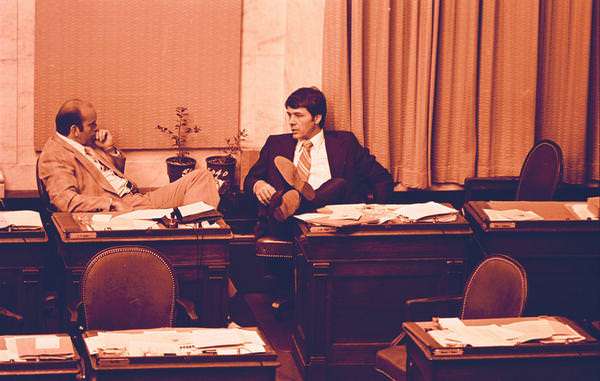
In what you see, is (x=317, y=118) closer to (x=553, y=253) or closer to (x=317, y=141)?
(x=317, y=141)

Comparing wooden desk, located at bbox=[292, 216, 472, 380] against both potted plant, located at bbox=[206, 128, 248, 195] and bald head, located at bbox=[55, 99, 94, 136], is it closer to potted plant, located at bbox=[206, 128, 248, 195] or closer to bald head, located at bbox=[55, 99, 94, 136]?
potted plant, located at bbox=[206, 128, 248, 195]

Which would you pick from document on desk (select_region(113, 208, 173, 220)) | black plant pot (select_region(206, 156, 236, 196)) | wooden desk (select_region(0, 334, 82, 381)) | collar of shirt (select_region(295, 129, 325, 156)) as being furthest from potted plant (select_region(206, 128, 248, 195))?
wooden desk (select_region(0, 334, 82, 381))

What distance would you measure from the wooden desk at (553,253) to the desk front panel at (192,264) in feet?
4.68

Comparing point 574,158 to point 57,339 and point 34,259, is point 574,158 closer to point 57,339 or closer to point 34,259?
point 34,259

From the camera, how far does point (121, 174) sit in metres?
6.61

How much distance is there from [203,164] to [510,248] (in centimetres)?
230

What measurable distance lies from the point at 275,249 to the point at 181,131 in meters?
1.34

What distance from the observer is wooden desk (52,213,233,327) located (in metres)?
5.33

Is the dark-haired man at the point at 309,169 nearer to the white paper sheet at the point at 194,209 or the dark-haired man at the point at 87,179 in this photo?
the dark-haired man at the point at 87,179

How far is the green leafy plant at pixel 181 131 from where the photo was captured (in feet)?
23.7

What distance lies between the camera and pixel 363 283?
5664 millimetres

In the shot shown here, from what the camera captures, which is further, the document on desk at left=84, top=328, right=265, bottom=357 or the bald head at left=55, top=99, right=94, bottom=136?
the bald head at left=55, top=99, right=94, bottom=136

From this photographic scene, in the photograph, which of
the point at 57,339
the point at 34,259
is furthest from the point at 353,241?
the point at 57,339

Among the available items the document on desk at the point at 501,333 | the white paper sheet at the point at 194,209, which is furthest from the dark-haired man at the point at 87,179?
the document on desk at the point at 501,333
